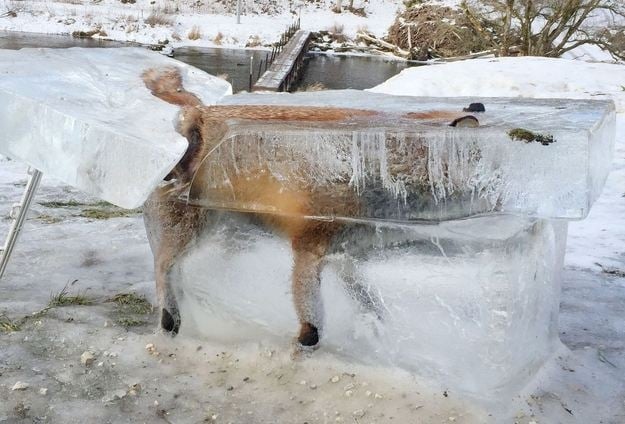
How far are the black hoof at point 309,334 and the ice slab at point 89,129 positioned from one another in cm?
89

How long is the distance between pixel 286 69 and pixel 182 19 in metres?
14.4

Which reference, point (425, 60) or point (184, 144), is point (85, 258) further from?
point (425, 60)

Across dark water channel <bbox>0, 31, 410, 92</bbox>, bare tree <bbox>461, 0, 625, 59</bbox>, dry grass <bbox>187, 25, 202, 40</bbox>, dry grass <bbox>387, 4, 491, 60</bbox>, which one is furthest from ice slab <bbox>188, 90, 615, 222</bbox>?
dry grass <bbox>187, 25, 202, 40</bbox>

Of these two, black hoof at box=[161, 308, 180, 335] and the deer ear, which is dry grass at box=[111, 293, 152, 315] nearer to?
black hoof at box=[161, 308, 180, 335]

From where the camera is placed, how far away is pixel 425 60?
76.1 ft

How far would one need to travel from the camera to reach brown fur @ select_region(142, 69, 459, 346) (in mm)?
2418

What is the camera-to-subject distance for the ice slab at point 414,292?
7.73 feet

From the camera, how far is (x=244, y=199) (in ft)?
8.00

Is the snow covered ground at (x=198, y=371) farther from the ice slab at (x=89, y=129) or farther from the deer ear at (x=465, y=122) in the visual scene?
the deer ear at (x=465, y=122)

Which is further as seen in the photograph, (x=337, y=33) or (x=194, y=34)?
(x=337, y=33)

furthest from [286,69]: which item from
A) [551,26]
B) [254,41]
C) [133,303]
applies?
[133,303]

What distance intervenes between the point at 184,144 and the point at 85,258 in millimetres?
1825

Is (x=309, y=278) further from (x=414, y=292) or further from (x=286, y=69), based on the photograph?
(x=286, y=69)

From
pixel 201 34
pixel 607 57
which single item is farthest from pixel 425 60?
pixel 201 34
